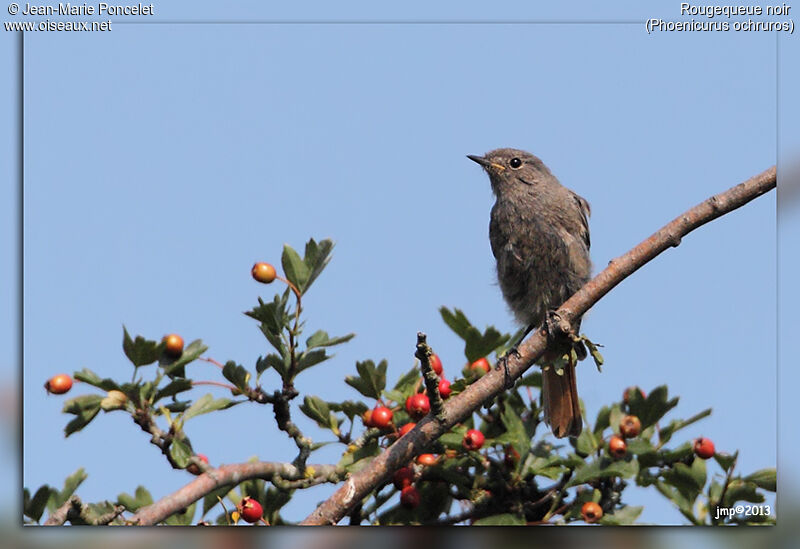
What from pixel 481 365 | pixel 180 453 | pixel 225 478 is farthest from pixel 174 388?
pixel 481 365

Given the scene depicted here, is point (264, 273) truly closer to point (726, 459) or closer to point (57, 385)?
point (57, 385)

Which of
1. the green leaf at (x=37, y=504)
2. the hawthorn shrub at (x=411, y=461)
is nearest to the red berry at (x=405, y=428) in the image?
the hawthorn shrub at (x=411, y=461)

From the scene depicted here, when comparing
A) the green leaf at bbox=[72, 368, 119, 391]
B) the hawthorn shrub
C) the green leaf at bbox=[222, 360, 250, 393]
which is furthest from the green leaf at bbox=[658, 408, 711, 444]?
the green leaf at bbox=[72, 368, 119, 391]

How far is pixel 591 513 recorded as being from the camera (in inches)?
148

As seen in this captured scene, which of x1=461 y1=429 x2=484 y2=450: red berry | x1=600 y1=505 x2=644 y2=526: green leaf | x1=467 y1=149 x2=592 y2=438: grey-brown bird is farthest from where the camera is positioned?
x1=467 y1=149 x2=592 y2=438: grey-brown bird

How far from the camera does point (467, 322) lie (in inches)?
174

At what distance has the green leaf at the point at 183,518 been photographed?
12.0 ft

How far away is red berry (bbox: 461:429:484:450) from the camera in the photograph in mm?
3904

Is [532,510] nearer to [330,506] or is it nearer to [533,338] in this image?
[533,338]

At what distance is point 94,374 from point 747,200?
2734mm

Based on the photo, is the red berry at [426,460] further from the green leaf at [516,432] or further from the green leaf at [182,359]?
the green leaf at [182,359]

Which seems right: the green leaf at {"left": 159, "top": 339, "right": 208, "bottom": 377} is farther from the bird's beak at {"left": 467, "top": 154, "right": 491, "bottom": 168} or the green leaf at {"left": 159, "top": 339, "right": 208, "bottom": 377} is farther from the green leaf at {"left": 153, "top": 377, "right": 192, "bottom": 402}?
the bird's beak at {"left": 467, "top": 154, "right": 491, "bottom": 168}

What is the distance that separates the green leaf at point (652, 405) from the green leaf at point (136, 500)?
2171 millimetres

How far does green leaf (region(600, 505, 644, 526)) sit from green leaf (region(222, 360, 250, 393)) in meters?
Answer: 1.60
